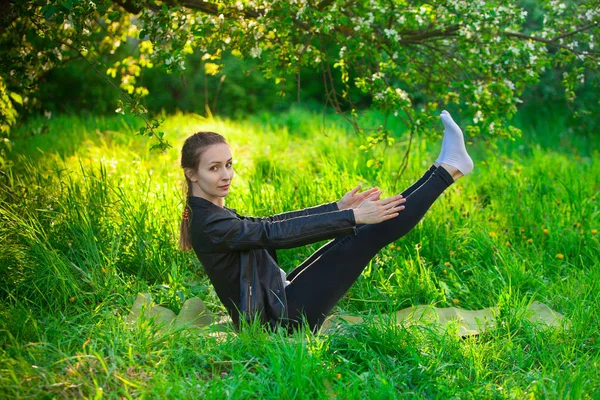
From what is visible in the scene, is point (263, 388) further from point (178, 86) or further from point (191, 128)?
point (178, 86)

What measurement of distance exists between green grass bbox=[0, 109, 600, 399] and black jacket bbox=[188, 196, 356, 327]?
177 millimetres

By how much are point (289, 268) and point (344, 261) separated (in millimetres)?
1013

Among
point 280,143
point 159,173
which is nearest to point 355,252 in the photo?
point 159,173

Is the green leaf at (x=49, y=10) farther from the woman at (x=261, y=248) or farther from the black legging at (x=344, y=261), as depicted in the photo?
the black legging at (x=344, y=261)

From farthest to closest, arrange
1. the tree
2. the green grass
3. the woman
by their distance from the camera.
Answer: the tree, the woman, the green grass

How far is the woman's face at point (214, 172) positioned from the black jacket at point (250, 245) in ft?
0.21

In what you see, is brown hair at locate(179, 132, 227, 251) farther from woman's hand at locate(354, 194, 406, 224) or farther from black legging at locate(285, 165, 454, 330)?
woman's hand at locate(354, 194, 406, 224)

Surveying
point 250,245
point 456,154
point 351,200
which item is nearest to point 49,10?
point 250,245

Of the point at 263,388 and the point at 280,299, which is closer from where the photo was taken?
the point at 263,388

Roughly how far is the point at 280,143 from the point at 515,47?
2.87 meters

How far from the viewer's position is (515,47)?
3.96m

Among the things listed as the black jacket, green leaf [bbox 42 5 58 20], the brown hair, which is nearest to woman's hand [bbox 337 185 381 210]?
the black jacket

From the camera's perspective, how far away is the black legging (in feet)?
9.60

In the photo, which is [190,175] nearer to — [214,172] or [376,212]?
[214,172]
